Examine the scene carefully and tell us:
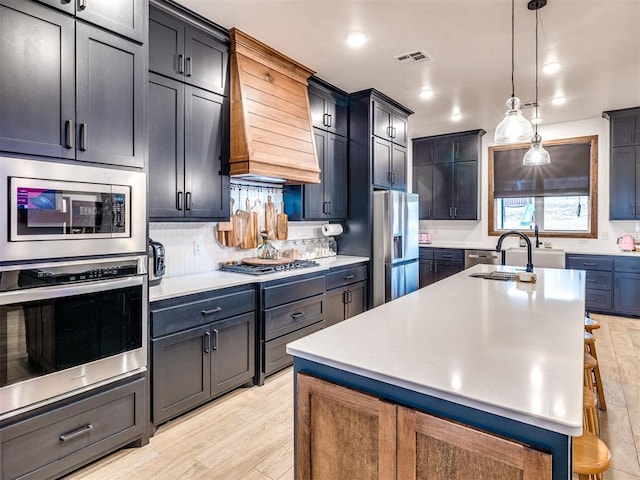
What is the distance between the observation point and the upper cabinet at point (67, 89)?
167cm

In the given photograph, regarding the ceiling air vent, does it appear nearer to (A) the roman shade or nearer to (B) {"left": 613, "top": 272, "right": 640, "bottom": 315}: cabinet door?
(A) the roman shade

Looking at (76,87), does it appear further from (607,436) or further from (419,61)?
(607,436)

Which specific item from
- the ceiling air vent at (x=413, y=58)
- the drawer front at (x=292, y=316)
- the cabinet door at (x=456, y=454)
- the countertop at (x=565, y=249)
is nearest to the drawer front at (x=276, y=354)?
the drawer front at (x=292, y=316)

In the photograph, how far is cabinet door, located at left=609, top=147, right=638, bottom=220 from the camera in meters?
5.05

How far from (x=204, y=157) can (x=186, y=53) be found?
0.73 metres

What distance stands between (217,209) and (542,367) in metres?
2.46

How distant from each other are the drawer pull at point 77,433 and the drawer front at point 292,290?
135 centimetres

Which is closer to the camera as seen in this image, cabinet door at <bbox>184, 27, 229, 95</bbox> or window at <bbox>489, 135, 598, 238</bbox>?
cabinet door at <bbox>184, 27, 229, 95</bbox>

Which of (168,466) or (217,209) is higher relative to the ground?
(217,209)

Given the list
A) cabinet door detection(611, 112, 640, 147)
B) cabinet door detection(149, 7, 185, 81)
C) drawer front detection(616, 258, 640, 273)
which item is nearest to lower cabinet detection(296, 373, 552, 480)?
cabinet door detection(149, 7, 185, 81)

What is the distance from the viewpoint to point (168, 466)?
2047 mm

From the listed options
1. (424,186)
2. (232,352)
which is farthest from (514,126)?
(424,186)

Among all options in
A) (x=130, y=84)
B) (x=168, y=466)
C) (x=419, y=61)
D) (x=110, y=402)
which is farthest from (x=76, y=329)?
(x=419, y=61)

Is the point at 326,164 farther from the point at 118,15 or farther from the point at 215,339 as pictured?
the point at 118,15
